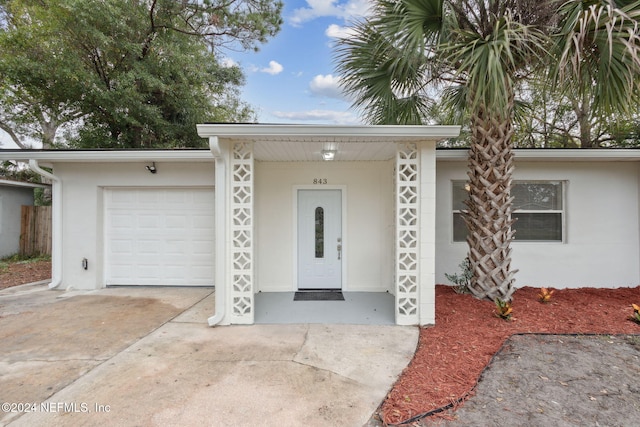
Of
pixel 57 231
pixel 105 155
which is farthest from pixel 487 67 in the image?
pixel 57 231

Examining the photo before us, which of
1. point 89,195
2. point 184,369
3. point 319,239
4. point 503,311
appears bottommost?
point 184,369

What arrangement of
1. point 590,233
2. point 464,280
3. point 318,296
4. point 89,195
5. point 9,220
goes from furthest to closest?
point 9,220, point 89,195, point 590,233, point 318,296, point 464,280

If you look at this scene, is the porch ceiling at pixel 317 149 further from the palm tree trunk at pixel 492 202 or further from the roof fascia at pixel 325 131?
the palm tree trunk at pixel 492 202

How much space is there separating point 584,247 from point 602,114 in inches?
130

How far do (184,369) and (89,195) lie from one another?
5036 millimetres

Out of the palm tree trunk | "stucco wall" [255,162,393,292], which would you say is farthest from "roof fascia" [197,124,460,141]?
"stucco wall" [255,162,393,292]

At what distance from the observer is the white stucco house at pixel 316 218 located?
6051mm

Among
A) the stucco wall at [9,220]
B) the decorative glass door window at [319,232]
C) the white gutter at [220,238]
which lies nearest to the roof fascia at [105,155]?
the white gutter at [220,238]

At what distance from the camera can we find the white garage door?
21.6ft

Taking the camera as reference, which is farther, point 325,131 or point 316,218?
point 316,218

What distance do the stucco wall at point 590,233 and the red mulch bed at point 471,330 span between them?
1.23ft

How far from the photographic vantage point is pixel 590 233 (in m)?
6.07

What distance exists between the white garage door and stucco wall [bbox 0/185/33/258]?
5912mm

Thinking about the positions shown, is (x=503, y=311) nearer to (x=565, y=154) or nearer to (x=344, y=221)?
(x=344, y=221)
